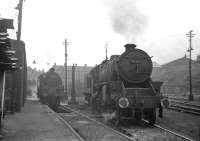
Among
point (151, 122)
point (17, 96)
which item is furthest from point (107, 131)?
point (17, 96)

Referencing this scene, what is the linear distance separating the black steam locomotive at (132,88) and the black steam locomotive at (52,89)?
1342cm

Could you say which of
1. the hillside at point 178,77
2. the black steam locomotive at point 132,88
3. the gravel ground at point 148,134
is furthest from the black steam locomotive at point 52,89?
the hillside at point 178,77

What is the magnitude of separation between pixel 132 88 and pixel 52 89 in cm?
1560

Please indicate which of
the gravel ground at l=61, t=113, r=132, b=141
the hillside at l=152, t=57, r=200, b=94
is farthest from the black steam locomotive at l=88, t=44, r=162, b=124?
the hillside at l=152, t=57, r=200, b=94

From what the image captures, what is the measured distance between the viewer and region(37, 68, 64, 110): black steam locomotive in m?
28.0

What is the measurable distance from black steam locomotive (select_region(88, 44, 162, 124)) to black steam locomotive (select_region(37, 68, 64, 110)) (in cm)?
1342

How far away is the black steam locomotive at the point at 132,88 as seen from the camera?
42.6 ft

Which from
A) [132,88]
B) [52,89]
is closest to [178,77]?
[52,89]

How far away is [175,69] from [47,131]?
216ft

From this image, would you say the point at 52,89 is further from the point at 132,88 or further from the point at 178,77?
the point at 178,77

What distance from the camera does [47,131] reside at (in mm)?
11352

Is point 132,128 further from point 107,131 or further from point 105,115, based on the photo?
point 105,115

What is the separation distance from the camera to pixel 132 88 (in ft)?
44.6

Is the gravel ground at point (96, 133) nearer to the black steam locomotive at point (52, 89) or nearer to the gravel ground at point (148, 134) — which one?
the gravel ground at point (148, 134)
